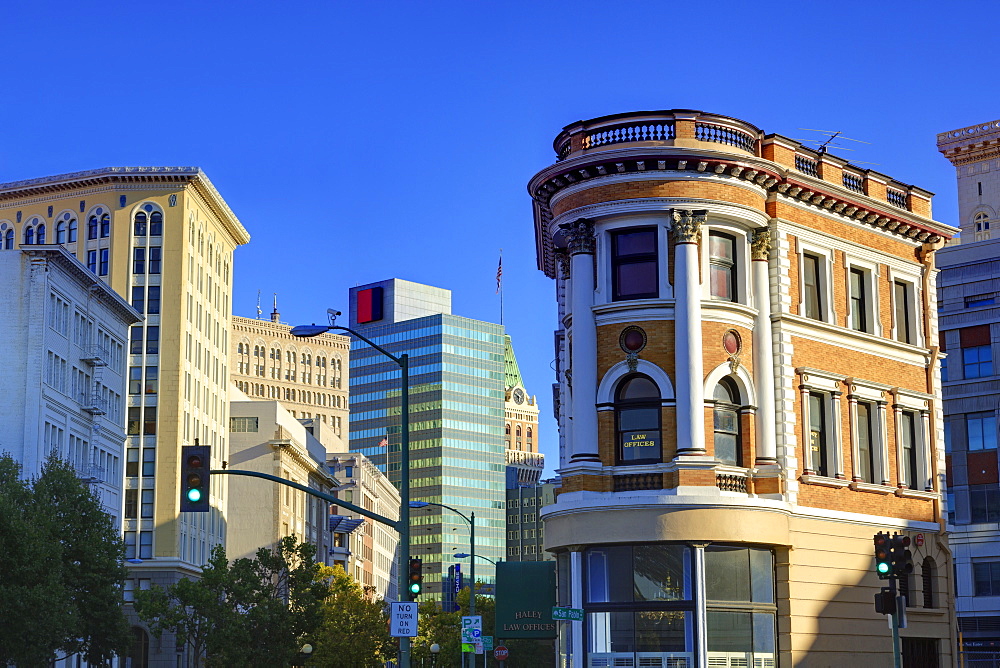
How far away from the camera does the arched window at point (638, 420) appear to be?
136ft

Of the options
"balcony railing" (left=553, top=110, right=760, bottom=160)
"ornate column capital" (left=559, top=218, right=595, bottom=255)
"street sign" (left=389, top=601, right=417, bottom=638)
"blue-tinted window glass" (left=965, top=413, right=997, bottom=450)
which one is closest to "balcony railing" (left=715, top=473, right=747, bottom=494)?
"ornate column capital" (left=559, top=218, right=595, bottom=255)

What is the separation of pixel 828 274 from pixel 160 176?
80.7 meters

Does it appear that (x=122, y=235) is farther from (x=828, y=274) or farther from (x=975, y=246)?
(x=828, y=274)

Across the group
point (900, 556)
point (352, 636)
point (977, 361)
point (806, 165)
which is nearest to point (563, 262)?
point (806, 165)

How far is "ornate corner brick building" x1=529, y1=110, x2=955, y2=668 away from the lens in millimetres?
40312

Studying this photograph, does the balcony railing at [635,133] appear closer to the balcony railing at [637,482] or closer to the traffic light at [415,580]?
the balcony railing at [637,482]

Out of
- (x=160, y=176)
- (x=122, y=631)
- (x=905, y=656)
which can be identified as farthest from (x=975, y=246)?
(x=160, y=176)

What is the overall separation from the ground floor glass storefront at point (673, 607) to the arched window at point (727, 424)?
2825 millimetres

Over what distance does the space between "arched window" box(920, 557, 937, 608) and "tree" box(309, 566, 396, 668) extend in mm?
52990

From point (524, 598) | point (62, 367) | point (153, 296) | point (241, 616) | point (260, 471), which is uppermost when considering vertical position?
point (153, 296)

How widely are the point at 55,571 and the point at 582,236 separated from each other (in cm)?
2610

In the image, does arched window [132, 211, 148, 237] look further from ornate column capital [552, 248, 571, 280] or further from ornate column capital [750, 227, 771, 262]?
ornate column capital [750, 227, 771, 262]

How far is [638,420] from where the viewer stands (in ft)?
137

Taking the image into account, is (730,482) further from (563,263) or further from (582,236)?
(563,263)
